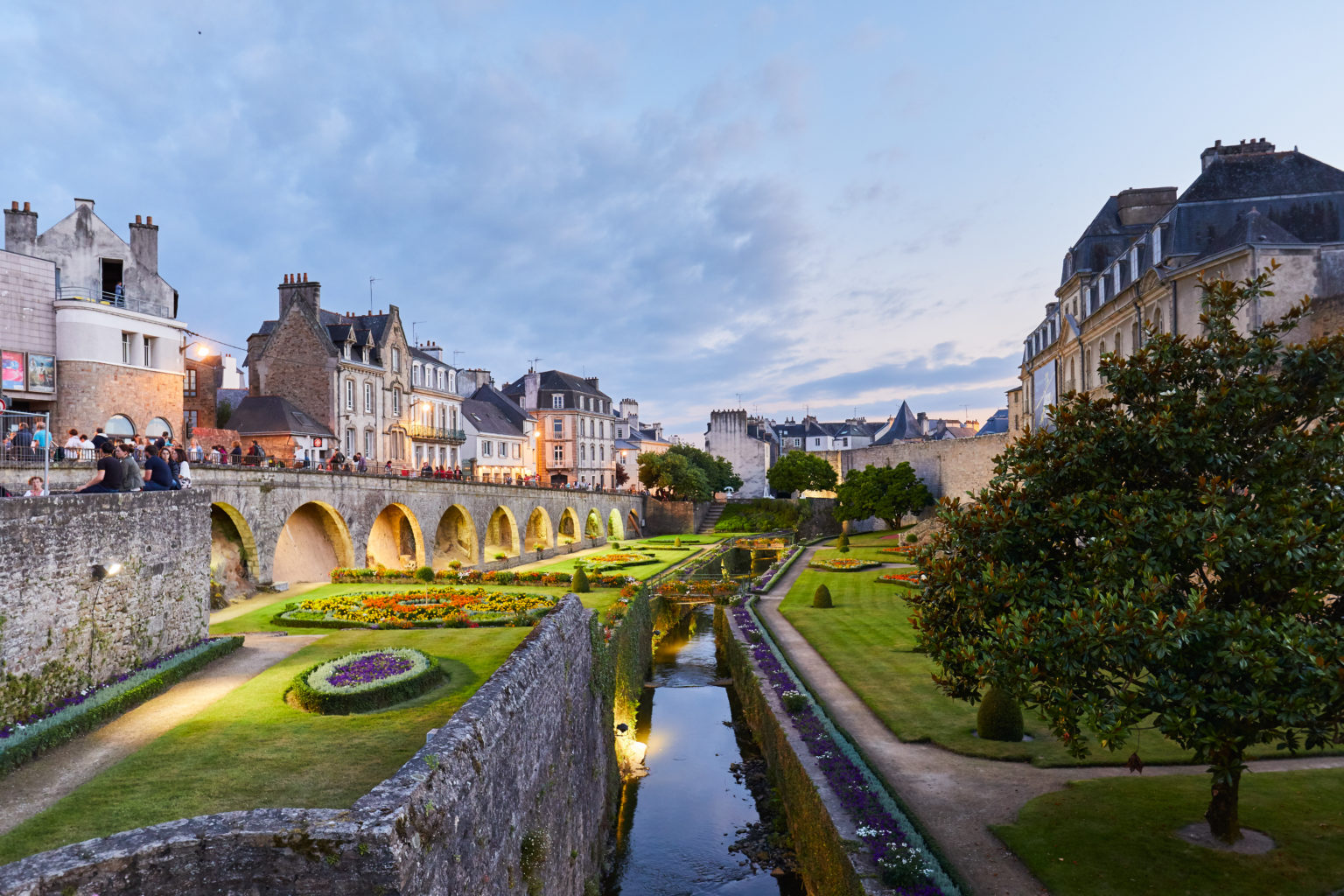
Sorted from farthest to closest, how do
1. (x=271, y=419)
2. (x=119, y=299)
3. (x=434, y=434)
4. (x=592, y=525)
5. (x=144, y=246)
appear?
(x=592, y=525) < (x=434, y=434) < (x=271, y=419) < (x=144, y=246) < (x=119, y=299)

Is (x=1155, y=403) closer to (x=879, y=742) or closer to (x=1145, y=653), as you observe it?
(x=1145, y=653)

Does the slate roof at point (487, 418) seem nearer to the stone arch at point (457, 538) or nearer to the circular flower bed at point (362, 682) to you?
the stone arch at point (457, 538)

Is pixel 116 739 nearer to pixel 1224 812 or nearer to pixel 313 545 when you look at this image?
pixel 1224 812

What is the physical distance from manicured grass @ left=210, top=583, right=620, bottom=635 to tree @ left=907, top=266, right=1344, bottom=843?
734 inches

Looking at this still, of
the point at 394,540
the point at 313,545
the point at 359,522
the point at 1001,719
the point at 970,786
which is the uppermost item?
the point at 359,522

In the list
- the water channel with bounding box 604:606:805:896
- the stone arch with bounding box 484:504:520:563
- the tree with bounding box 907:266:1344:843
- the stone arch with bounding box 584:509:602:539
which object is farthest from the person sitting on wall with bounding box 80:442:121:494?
the stone arch with bounding box 584:509:602:539

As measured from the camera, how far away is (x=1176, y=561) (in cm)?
949

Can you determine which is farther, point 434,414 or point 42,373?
point 434,414

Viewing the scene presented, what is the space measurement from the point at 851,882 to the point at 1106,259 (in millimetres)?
37723

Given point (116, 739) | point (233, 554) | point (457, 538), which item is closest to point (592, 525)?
point (457, 538)

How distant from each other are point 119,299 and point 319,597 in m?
16.3

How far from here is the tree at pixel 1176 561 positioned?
8031 millimetres

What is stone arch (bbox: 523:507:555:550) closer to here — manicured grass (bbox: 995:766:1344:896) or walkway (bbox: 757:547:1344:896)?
walkway (bbox: 757:547:1344:896)

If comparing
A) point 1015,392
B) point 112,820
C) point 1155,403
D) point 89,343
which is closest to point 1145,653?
point 1155,403
